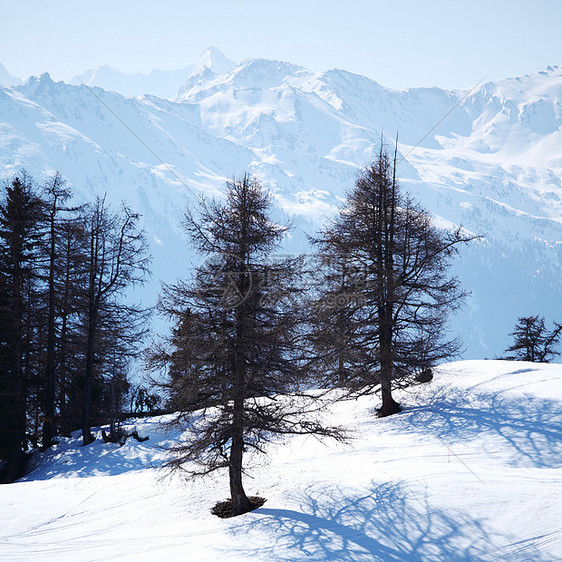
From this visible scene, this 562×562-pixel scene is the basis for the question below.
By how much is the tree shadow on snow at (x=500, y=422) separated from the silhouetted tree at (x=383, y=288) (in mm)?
1522

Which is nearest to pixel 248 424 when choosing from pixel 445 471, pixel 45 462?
pixel 445 471

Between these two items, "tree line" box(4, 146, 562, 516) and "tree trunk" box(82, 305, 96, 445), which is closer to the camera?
"tree line" box(4, 146, 562, 516)

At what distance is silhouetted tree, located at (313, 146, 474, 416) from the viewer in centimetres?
1680

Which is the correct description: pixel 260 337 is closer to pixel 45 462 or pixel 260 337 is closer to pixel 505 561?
pixel 505 561

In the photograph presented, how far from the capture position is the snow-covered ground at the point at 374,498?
351 inches

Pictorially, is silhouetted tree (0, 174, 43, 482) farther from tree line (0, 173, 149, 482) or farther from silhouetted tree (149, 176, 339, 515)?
silhouetted tree (149, 176, 339, 515)

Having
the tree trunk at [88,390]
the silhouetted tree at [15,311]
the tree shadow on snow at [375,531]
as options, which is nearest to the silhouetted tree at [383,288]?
the tree shadow on snow at [375,531]

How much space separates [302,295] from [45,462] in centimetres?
1669

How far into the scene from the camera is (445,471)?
36.5ft

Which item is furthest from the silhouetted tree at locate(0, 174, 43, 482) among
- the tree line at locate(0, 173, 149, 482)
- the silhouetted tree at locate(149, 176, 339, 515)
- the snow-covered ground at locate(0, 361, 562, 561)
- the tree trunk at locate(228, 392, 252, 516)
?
the tree trunk at locate(228, 392, 252, 516)

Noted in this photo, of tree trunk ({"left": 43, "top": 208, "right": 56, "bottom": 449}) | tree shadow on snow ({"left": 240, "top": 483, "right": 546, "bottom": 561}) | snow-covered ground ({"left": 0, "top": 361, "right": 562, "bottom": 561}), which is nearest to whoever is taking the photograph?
tree shadow on snow ({"left": 240, "top": 483, "right": 546, "bottom": 561})

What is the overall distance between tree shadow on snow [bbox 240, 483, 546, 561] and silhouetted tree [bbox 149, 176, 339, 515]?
1.63 metres

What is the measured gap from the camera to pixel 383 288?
55.0 feet

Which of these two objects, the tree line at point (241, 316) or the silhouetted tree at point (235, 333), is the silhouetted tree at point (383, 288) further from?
the silhouetted tree at point (235, 333)
